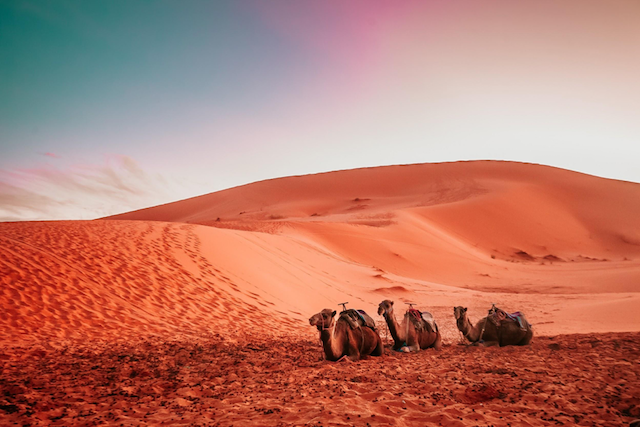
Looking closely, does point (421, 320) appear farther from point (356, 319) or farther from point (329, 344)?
point (329, 344)

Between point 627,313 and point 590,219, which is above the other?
point 590,219

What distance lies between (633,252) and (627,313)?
33323 mm

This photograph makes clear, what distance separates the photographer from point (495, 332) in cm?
842

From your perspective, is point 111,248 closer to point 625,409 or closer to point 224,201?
point 625,409

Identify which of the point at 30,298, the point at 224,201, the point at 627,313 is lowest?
the point at 627,313

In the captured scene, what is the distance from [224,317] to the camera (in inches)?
436

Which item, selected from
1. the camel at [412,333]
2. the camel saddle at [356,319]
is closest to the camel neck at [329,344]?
the camel saddle at [356,319]

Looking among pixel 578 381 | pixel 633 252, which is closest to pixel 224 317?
pixel 578 381

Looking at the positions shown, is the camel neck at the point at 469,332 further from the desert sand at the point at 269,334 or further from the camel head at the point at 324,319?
the camel head at the point at 324,319

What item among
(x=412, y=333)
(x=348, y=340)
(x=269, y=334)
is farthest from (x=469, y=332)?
(x=269, y=334)

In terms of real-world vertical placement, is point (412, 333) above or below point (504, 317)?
below

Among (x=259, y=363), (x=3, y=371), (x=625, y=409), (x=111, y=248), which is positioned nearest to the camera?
(x=625, y=409)

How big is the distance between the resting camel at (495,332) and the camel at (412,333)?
0.66 meters

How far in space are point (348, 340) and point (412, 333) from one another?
165 centimetres
